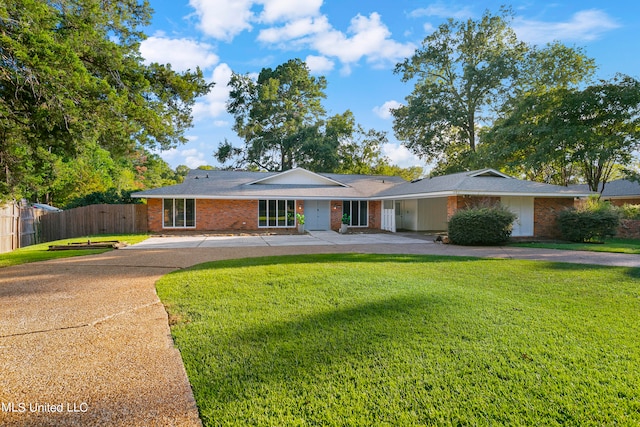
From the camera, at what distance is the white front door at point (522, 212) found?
16.6 meters

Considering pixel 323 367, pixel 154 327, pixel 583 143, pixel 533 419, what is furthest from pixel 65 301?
pixel 583 143

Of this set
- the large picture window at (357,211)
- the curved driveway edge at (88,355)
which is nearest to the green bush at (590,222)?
the large picture window at (357,211)

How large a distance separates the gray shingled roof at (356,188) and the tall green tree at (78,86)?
932 centimetres

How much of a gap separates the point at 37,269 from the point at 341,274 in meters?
7.16

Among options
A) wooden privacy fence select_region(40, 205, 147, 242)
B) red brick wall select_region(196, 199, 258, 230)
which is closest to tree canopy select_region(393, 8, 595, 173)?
red brick wall select_region(196, 199, 258, 230)

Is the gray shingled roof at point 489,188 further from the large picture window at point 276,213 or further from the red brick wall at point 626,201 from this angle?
the red brick wall at point 626,201

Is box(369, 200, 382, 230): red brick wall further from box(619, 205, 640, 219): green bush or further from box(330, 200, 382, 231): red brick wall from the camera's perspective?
box(619, 205, 640, 219): green bush

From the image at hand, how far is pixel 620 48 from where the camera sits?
1436 centimetres

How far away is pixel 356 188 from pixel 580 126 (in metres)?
13.6

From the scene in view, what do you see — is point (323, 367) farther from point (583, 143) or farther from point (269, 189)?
point (583, 143)

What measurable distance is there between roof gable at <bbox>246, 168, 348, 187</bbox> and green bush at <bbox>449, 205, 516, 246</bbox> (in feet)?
35.4

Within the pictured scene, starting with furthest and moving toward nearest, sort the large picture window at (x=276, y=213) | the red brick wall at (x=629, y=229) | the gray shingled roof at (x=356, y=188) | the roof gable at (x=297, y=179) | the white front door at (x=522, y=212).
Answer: the roof gable at (x=297, y=179) → the large picture window at (x=276, y=213) → the white front door at (x=522, y=212) → the red brick wall at (x=629, y=229) → the gray shingled roof at (x=356, y=188)

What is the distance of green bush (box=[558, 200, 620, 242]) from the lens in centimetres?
1394

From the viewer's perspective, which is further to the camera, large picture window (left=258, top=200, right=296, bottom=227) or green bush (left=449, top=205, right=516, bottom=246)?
large picture window (left=258, top=200, right=296, bottom=227)
